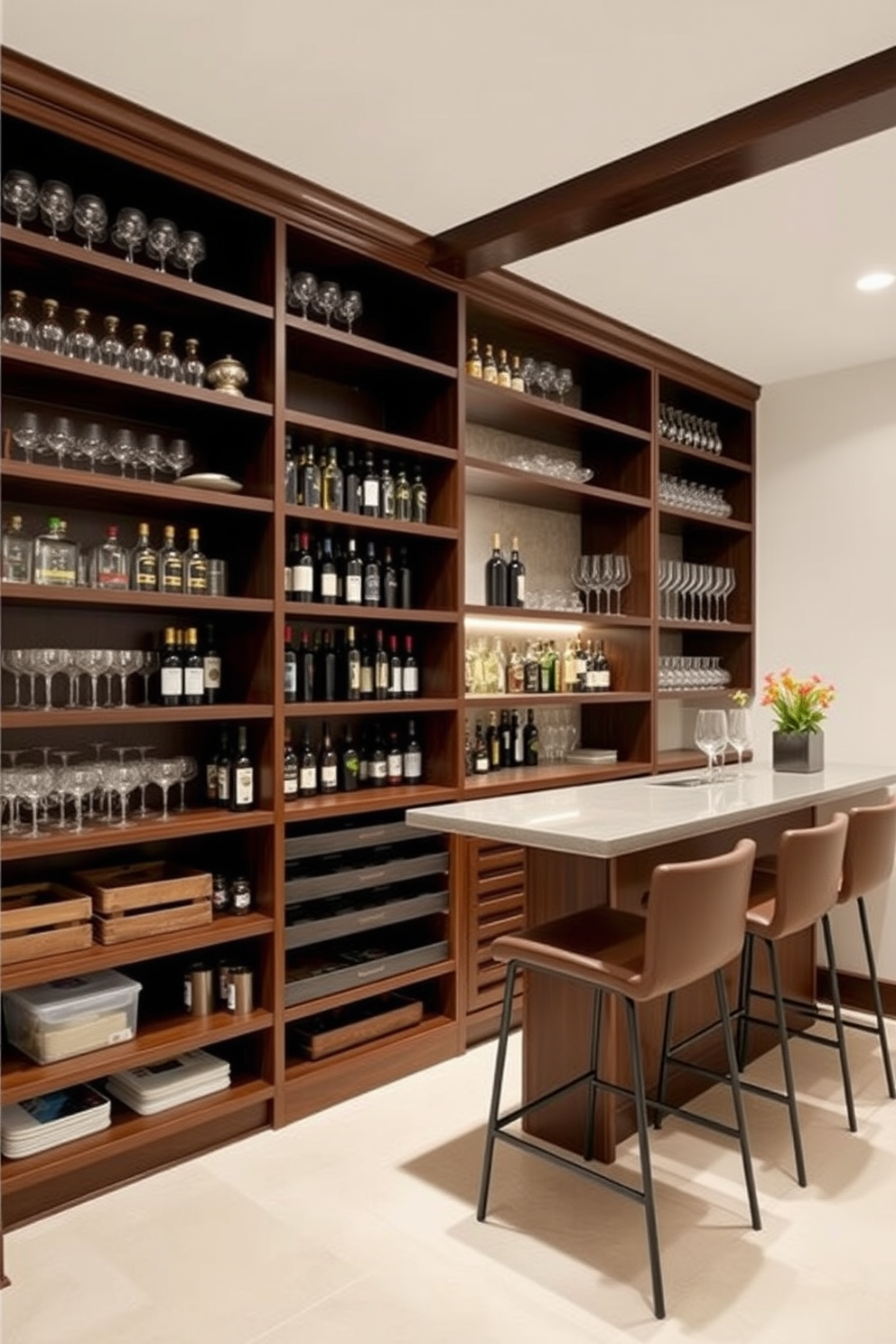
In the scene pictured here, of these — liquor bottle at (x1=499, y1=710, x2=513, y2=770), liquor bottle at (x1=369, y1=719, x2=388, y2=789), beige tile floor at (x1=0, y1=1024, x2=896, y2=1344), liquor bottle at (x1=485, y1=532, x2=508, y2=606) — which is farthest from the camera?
liquor bottle at (x1=499, y1=710, x2=513, y2=770)

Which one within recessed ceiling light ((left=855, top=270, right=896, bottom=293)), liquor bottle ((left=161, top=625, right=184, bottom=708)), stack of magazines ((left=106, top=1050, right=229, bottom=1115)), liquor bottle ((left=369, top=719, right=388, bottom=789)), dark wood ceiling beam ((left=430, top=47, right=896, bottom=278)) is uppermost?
recessed ceiling light ((left=855, top=270, right=896, bottom=293))

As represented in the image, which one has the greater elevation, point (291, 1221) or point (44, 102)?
point (44, 102)

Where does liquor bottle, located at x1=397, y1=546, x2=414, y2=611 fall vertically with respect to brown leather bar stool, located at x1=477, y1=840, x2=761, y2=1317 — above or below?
above

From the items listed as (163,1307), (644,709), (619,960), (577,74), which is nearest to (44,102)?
(577,74)

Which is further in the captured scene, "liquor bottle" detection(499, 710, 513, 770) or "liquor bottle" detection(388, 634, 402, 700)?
"liquor bottle" detection(499, 710, 513, 770)

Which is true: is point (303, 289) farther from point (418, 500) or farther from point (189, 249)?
point (418, 500)

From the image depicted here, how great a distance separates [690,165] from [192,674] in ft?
6.70

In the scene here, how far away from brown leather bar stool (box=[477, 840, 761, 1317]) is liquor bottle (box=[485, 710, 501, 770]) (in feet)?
4.91

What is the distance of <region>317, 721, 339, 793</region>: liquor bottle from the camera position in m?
3.31

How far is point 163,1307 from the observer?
210 cm

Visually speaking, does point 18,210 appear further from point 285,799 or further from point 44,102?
point 285,799

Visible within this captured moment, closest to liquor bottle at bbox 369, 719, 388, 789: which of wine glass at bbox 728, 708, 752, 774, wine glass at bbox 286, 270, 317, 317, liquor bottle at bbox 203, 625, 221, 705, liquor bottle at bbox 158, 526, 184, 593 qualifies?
liquor bottle at bbox 203, 625, 221, 705

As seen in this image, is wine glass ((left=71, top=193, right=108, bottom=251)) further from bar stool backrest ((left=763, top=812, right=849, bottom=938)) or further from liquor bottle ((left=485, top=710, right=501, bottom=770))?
bar stool backrest ((left=763, top=812, right=849, bottom=938))

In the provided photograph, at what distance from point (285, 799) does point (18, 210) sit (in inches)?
72.5
